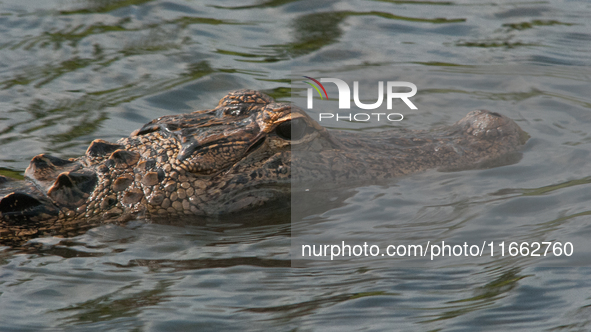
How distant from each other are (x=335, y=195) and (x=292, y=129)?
66 cm

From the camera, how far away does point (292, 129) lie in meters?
4.68

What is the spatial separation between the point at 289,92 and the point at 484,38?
302cm

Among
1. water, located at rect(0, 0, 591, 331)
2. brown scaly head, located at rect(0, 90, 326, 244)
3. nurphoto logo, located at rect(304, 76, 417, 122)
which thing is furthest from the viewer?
nurphoto logo, located at rect(304, 76, 417, 122)

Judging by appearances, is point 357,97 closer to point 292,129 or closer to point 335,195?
point 335,195

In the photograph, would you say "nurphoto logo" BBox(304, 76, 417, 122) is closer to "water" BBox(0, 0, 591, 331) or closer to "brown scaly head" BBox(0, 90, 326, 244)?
"water" BBox(0, 0, 591, 331)

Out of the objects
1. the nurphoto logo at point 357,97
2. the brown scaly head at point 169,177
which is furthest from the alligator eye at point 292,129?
the nurphoto logo at point 357,97

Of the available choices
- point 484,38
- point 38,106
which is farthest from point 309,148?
point 484,38

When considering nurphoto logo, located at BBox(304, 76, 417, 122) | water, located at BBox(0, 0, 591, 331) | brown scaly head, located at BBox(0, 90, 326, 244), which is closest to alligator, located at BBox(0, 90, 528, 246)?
brown scaly head, located at BBox(0, 90, 326, 244)

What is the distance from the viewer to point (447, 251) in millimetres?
4207

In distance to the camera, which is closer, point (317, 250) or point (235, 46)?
point (317, 250)

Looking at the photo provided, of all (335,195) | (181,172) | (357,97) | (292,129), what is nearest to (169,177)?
(181,172)

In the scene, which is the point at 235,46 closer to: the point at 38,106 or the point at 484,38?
the point at 38,106

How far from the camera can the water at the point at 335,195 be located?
3.59 meters

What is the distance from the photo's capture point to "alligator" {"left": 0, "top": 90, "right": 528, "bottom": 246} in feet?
15.2
